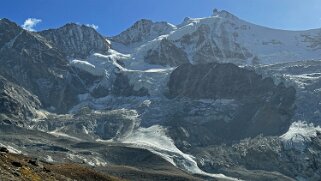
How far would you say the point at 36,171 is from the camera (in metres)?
46.8

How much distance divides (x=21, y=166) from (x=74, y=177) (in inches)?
513

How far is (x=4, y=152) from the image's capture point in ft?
159

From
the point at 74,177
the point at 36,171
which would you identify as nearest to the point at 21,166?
the point at 36,171

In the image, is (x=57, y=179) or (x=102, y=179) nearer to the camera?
(x=57, y=179)

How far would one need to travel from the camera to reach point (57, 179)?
48719 mm

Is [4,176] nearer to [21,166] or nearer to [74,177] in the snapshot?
[21,166]

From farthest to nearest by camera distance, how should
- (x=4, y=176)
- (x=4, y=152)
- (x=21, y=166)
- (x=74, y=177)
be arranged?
(x=74, y=177) < (x=4, y=152) < (x=21, y=166) < (x=4, y=176)

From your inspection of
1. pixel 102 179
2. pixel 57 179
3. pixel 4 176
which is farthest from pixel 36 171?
pixel 102 179

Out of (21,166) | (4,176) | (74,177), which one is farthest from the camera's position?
(74,177)

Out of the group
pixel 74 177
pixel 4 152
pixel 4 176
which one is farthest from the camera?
pixel 74 177

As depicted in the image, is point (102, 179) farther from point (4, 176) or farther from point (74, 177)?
point (4, 176)

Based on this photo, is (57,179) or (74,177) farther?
(74,177)

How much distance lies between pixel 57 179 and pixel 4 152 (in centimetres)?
483

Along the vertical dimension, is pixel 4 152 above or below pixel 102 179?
above
